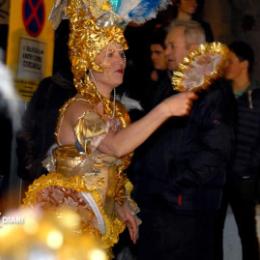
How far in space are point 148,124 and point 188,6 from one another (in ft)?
9.62

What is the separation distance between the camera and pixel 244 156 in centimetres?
504

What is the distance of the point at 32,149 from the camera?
4.97 m

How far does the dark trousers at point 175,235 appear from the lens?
432 centimetres

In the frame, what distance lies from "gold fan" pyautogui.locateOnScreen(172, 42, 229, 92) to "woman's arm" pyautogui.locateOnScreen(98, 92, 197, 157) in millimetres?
237

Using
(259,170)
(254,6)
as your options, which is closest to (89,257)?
(259,170)

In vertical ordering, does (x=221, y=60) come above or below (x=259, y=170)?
above

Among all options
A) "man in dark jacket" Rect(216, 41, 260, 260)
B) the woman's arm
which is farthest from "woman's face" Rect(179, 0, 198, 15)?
the woman's arm

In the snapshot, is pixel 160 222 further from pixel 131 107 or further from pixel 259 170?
pixel 259 170

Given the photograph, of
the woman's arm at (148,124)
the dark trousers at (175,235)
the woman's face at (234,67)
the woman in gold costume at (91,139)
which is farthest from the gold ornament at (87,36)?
the woman's face at (234,67)

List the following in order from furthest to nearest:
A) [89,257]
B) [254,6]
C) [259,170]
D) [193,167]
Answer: [254,6] → [259,170] → [193,167] → [89,257]

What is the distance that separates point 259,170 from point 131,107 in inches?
43.9

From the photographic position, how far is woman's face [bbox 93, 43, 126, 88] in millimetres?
3867

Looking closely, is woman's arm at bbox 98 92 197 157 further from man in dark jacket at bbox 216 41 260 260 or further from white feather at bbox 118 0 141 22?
man in dark jacket at bbox 216 41 260 260

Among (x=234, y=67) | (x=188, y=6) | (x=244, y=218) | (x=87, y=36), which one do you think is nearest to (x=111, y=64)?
(x=87, y=36)
